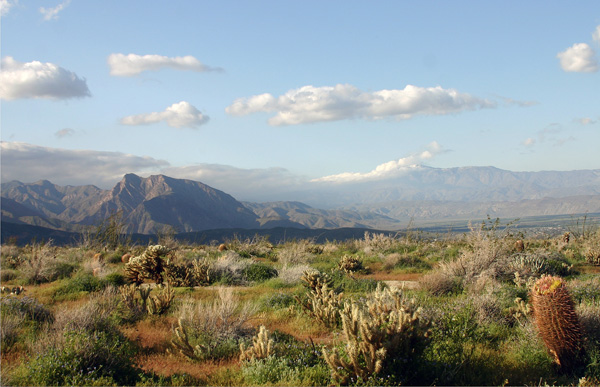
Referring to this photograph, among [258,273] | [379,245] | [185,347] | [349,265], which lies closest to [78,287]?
[258,273]

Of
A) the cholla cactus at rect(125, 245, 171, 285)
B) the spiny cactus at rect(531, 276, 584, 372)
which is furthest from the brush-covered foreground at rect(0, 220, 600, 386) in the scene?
the cholla cactus at rect(125, 245, 171, 285)

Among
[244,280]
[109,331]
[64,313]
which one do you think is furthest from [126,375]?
[244,280]

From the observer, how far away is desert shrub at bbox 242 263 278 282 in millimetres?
13359

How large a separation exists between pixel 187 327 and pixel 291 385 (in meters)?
2.89

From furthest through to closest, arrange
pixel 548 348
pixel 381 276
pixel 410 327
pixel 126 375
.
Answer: pixel 381 276 < pixel 548 348 < pixel 126 375 < pixel 410 327

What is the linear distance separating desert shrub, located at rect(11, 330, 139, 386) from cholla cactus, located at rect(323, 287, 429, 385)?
9.39ft

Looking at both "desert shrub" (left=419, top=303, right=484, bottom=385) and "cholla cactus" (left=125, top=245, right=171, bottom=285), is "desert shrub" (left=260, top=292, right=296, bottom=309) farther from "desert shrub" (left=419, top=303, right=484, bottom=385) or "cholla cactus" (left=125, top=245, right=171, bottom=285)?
"cholla cactus" (left=125, top=245, right=171, bottom=285)

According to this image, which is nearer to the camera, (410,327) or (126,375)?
(410,327)

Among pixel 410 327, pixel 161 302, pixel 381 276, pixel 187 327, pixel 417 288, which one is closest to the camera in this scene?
pixel 410 327

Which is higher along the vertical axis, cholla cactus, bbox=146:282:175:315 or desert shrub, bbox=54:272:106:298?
cholla cactus, bbox=146:282:175:315

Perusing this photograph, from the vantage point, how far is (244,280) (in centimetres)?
1290

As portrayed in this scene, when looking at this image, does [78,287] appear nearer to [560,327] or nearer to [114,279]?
[114,279]

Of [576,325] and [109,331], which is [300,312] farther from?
[576,325]

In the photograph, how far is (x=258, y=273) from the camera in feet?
44.8
